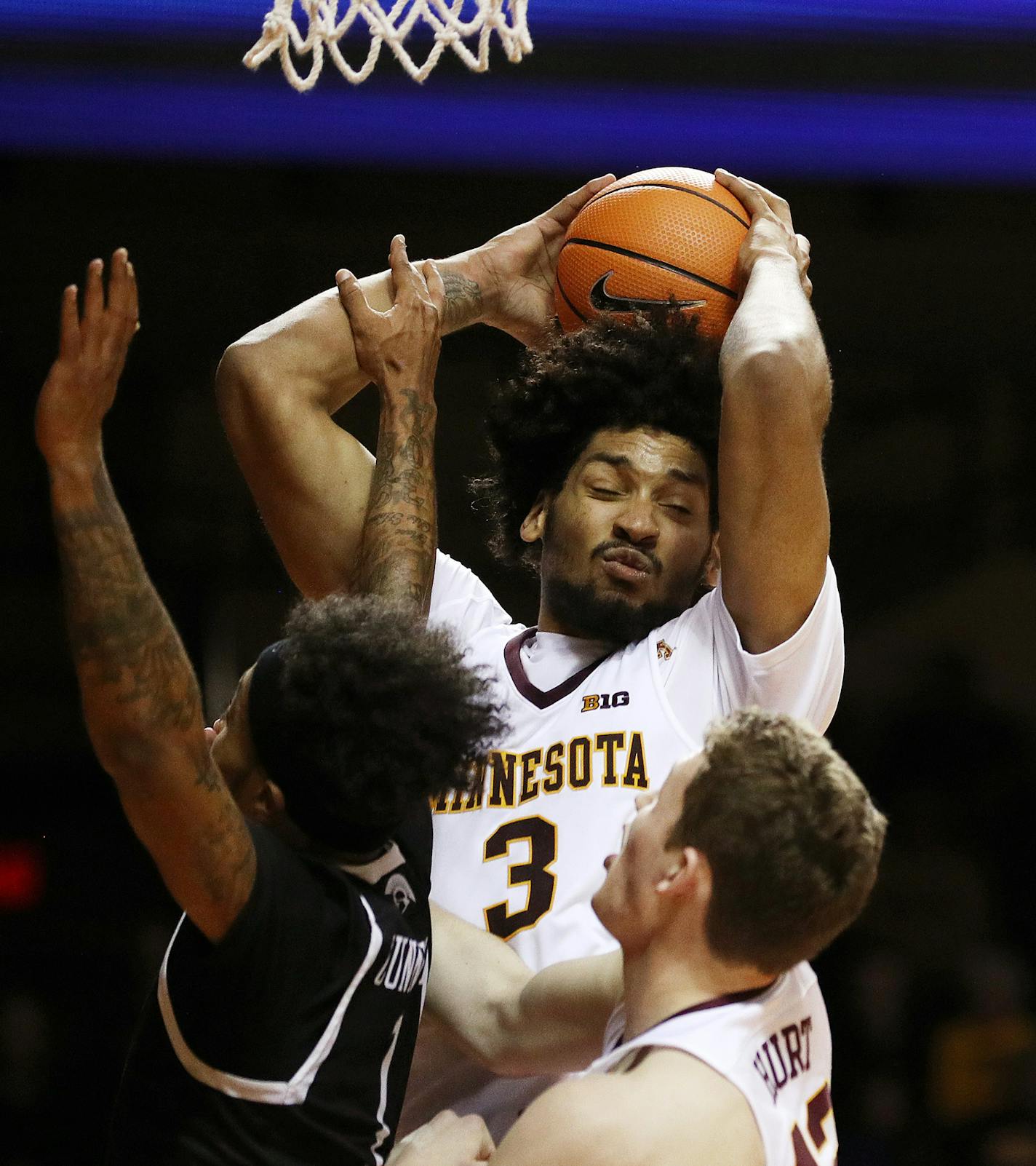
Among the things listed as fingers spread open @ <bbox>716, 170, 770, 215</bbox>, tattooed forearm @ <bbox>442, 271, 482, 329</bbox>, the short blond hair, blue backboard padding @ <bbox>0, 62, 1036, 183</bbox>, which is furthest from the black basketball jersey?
blue backboard padding @ <bbox>0, 62, 1036, 183</bbox>

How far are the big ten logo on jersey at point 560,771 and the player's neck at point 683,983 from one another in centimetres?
78

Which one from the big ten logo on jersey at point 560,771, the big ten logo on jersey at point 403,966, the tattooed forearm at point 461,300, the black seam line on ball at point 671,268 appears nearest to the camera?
the big ten logo on jersey at point 403,966

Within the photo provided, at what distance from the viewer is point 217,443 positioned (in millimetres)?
7961

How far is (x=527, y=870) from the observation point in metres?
2.97

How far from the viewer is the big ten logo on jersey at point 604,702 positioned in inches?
123

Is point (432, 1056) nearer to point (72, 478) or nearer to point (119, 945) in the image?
point (72, 478)

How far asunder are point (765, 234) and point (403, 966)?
5.98 ft

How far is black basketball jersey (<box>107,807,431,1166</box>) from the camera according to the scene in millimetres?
2064

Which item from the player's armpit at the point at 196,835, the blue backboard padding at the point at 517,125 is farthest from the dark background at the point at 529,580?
the player's armpit at the point at 196,835

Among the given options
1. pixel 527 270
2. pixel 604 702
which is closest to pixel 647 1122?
pixel 604 702

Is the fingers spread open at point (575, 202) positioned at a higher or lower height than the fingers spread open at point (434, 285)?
higher

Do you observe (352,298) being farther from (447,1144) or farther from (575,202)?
(447,1144)

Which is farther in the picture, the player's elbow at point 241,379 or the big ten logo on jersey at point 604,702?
the player's elbow at point 241,379

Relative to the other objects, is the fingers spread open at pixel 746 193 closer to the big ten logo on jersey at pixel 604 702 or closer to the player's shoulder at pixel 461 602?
the player's shoulder at pixel 461 602
